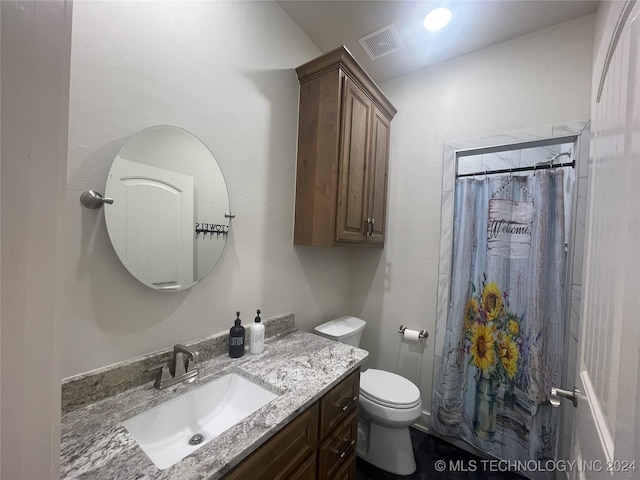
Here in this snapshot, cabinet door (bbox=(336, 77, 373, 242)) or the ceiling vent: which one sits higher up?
the ceiling vent

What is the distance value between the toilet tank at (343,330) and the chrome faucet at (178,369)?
2.73 feet

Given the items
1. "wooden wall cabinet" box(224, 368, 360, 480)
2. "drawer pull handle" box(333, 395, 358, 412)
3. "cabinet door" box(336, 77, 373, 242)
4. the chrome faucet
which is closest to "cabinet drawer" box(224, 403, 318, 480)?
"wooden wall cabinet" box(224, 368, 360, 480)

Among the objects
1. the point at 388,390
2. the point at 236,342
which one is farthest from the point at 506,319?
the point at 236,342

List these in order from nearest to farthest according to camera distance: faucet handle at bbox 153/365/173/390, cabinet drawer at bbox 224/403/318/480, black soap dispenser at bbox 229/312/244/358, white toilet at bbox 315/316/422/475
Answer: cabinet drawer at bbox 224/403/318/480, faucet handle at bbox 153/365/173/390, black soap dispenser at bbox 229/312/244/358, white toilet at bbox 315/316/422/475

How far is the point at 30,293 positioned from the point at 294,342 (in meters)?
1.22

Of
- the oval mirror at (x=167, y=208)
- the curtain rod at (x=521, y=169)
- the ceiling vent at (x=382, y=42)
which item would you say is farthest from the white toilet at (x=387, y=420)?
the ceiling vent at (x=382, y=42)

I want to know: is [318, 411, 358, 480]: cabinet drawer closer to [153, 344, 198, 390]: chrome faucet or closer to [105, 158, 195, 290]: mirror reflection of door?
[153, 344, 198, 390]: chrome faucet

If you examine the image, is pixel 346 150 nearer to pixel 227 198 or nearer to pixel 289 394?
pixel 227 198

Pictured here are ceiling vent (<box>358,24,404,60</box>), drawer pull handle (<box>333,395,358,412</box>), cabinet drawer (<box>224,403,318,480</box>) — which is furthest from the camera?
ceiling vent (<box>358,24,404,60</box>)

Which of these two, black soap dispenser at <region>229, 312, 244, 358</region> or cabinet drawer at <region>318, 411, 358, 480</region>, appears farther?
black soap dispenser at <region>229, 312, 244, 358</region>

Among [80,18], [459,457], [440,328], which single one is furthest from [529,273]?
[80,18]

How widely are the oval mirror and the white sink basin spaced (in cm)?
43

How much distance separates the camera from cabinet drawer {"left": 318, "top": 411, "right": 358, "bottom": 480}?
1.01 m

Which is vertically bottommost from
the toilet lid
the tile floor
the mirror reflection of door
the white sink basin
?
the tile floor
